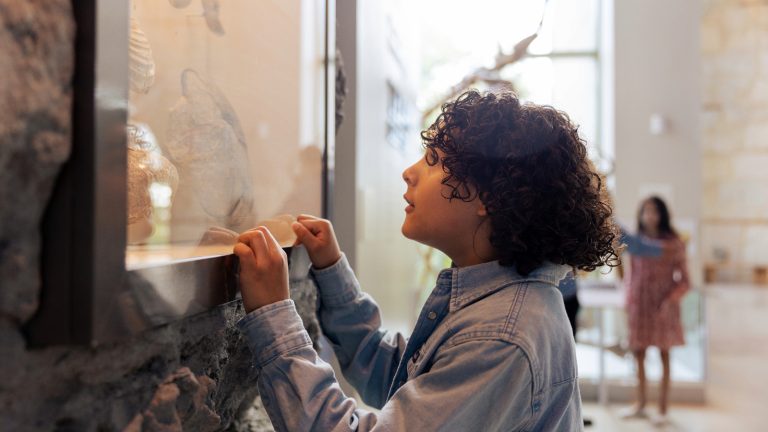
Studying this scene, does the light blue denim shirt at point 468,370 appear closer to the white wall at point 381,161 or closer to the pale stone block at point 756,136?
the white wall at point 381,161

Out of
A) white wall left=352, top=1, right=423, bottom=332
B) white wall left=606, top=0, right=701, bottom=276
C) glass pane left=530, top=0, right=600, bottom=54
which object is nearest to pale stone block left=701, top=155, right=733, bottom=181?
glass pane left=530, top=0, right=600, bottom=54

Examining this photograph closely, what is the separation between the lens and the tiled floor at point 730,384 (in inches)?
172

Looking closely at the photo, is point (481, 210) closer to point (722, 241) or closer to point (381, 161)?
point (381, 161)

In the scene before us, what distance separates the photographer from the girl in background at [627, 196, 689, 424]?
174 inches

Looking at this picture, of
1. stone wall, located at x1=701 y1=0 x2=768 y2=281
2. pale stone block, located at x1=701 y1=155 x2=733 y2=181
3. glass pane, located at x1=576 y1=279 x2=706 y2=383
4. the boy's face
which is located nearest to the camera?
the boy's face

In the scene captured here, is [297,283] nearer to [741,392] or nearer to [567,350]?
[567,350]

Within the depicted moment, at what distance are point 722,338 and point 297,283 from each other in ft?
22.9

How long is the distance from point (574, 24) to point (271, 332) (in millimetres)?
7365

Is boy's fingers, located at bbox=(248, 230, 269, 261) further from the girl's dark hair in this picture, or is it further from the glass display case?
the girl's dark hair

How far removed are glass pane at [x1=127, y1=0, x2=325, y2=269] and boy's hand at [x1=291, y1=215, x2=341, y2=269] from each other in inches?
1.0

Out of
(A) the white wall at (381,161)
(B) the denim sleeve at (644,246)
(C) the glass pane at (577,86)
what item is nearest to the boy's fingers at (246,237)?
(A) the white wall at (381,161)

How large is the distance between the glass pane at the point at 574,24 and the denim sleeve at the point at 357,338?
22.1 feet

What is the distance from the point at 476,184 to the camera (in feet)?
3.32

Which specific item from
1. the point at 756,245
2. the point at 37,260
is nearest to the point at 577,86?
the point at 756,245
